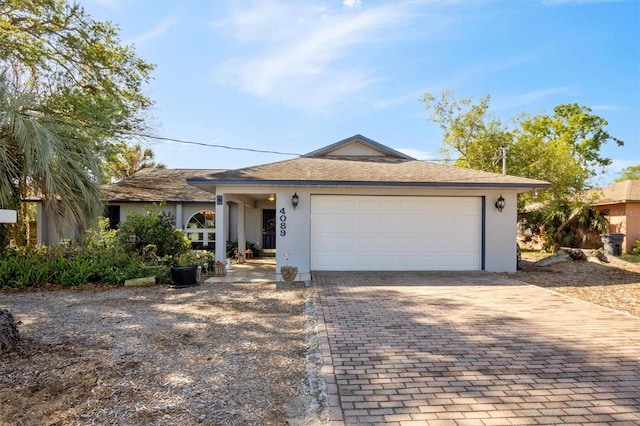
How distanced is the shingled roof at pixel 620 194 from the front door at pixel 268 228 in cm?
1544

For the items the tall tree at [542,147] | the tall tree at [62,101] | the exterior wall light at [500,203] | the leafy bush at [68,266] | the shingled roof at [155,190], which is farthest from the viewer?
the tall tree at [542,147]

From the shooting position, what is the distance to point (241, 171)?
10.7 meters

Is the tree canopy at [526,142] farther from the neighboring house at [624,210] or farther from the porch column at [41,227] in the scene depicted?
the porch column at [41,227]

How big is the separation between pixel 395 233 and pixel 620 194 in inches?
566

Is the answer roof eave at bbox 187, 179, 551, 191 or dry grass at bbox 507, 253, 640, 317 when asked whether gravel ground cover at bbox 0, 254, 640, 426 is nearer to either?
dry grass at bbox 507, 253, 640, 317

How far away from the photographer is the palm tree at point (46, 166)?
8.61m

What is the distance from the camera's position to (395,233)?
10.7m

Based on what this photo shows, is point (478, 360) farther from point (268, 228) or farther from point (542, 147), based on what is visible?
point (542, 147)

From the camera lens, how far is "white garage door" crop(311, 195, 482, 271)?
10.6 meters

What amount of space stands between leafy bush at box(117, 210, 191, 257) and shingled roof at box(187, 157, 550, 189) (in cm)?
155

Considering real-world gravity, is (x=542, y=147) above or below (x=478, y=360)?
above

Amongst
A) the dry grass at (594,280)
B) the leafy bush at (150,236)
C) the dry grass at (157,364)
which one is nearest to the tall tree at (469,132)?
the dry grass at (594,280)

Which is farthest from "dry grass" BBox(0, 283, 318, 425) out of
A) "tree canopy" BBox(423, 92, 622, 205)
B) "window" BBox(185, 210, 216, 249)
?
Result: "tree canopy" BBox(423, 92, 622, 205)

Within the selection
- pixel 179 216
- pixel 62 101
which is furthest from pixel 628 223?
pixel 62 101
